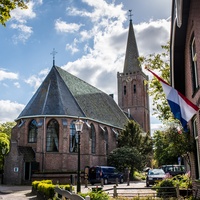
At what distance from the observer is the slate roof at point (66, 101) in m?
37.3

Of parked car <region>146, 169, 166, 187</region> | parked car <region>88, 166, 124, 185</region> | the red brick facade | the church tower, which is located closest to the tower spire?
the church tower

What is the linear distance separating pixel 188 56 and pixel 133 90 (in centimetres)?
5549

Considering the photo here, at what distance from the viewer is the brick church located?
32.6 metres

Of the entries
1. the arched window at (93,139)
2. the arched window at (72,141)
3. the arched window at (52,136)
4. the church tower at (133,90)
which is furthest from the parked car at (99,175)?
the church tower at (133,90)

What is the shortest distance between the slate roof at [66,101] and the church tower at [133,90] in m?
15.7

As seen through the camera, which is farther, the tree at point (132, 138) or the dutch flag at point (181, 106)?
the tree at point (132, 138)

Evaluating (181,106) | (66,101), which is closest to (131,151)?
(66,101)

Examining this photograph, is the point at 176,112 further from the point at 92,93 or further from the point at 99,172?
the point at 92,93

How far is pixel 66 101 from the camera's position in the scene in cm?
3931

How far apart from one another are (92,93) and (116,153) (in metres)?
12.3

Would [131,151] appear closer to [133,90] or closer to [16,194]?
[16,194]

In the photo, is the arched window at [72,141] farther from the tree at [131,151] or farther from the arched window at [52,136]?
the tree at [131,151]

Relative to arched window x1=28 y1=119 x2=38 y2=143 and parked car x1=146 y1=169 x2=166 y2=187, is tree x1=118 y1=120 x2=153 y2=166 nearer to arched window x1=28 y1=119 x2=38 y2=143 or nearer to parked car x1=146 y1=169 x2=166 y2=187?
arched window x1=28 y1=119 x2=38 y2=143

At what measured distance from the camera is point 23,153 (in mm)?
33219
